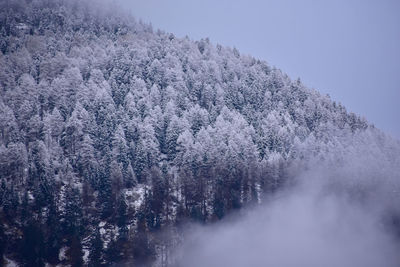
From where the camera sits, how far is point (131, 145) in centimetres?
12962

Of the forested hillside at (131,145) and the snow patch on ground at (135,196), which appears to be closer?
the forested hillside at (131,145)

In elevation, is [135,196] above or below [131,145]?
below

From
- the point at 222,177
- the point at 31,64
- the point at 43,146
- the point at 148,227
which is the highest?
the point at 31,64

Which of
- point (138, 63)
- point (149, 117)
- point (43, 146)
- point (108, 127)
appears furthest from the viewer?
point (138, 63)

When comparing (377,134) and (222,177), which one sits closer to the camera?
(222,177)

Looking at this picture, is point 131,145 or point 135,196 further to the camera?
point 131,145

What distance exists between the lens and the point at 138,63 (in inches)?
7175

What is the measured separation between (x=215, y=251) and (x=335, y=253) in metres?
29.5

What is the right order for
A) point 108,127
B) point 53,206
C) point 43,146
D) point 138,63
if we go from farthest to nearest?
1. point 138,63
2. point 108,127
3. point 43,146
4. point 53,206

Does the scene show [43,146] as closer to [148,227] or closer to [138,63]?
[148,227]

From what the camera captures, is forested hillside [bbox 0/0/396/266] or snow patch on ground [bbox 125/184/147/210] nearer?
forested hillside [bbox 0/0/396/266]

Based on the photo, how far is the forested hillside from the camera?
10344 cm

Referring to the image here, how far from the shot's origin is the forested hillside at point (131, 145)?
4072 inches

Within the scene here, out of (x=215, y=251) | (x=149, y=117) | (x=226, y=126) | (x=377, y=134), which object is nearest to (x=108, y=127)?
(x=149, y=117)
